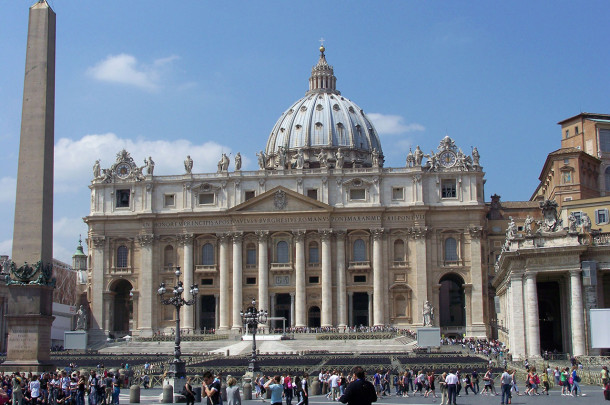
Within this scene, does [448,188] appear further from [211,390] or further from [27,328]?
[211,390]

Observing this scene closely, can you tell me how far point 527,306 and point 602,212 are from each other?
19.3m

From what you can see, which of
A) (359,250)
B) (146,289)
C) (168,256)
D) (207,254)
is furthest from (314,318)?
(146,289)

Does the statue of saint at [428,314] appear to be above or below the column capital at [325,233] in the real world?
below

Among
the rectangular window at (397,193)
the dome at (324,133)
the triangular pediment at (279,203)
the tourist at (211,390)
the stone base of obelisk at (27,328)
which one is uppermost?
the dome at (324,133)

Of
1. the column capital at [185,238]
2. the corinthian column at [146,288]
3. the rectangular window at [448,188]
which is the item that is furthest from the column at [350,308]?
the corinthian column at [146,288]

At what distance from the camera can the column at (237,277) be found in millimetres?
87062

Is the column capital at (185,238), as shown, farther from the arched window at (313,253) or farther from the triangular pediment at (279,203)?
the arched window at (313,253)

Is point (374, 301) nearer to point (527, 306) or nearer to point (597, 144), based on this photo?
point (597, 144)

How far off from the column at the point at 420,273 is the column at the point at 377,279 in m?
3.30

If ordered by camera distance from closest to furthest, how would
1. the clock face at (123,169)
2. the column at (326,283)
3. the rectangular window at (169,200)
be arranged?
1. the column at (326,283)
2. the rectangular window at (169,200)
3. the clock face at (123,169)

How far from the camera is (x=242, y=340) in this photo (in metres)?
76.4

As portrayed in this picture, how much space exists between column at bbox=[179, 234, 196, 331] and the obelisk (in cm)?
5779

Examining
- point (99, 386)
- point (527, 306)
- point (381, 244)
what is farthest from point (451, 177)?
point (99, 386)

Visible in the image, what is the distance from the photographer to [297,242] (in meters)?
87.8
